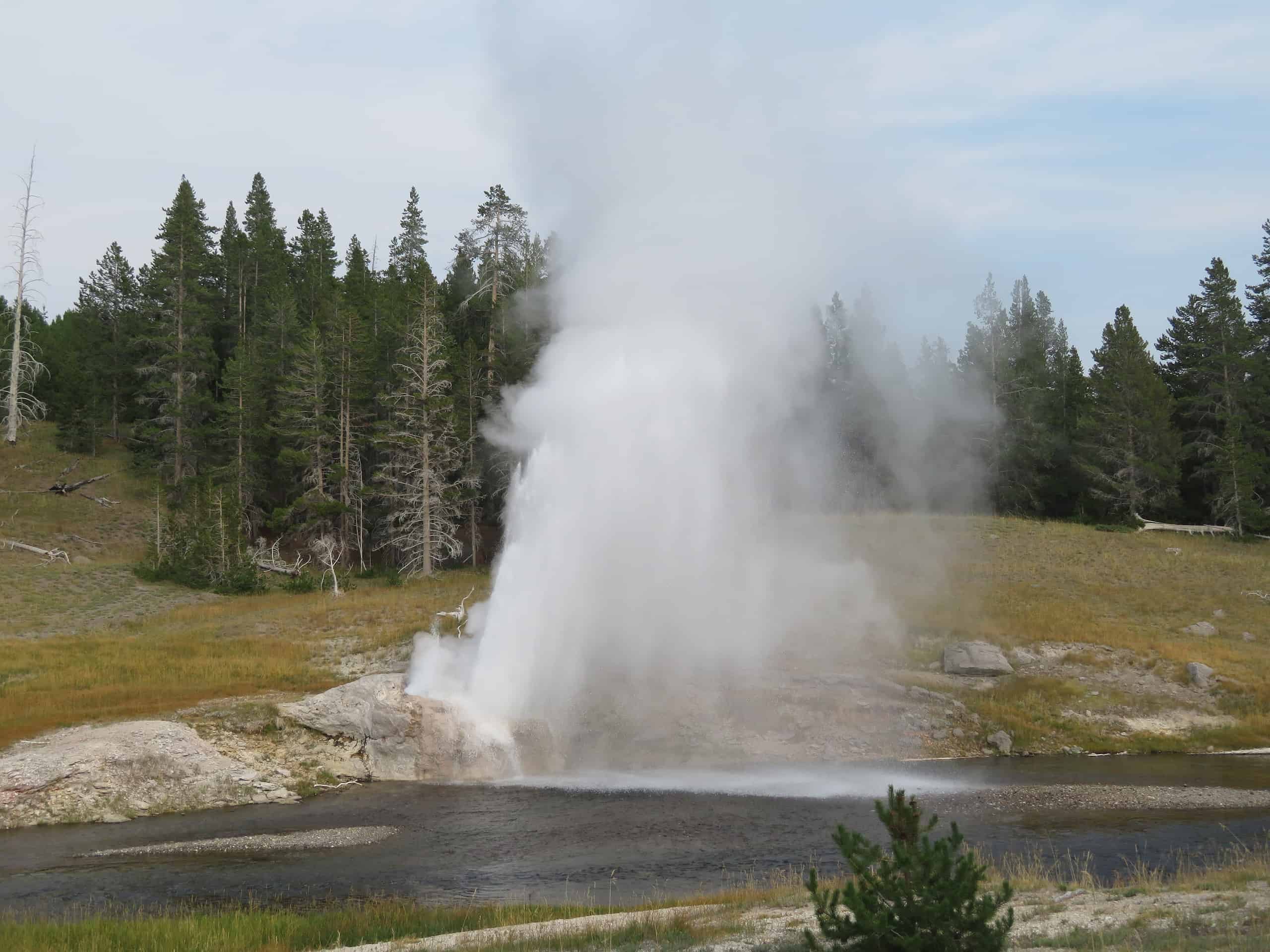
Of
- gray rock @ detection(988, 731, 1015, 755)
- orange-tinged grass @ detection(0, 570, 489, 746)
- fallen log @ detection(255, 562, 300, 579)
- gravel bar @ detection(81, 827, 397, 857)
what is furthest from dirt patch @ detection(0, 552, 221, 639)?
gray rock @ detection(988, 731, 1015, 755)

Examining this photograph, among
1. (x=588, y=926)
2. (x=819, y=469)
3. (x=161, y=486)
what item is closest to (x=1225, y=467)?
(x=819, y=469)

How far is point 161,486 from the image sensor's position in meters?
59.8

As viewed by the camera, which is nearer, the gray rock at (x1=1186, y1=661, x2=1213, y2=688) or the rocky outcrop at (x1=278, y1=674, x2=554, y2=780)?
the rocky outcrop at (x1=278, y1=674, x2=554, y2=780)

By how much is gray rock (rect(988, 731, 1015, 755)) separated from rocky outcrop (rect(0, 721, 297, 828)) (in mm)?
20429

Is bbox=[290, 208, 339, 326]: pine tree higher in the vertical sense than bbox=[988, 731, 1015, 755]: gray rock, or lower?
higher

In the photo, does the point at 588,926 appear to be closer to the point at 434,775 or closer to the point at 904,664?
the point at 434,775

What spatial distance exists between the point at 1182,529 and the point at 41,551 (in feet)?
231

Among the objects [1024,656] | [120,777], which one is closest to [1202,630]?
[1024,656]

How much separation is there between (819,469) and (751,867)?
3230 cm

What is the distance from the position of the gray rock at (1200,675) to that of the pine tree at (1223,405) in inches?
1206

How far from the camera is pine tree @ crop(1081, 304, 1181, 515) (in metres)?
64.0

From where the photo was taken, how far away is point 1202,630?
39188 millimetres

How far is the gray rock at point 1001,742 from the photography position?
1126 inches

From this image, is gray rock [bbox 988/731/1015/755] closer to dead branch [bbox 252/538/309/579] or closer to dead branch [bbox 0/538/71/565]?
dead branch [bbox 252/538/309/579]
